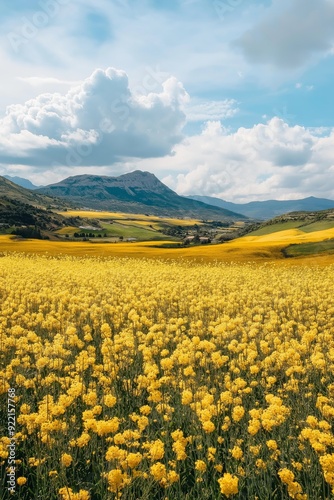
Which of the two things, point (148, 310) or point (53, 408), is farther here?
point (148, 310)

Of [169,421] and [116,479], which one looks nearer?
[116,479]

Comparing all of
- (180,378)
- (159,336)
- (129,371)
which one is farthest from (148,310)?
(180,378)

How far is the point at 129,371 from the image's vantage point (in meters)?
8.54

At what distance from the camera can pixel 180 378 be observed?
752 cm

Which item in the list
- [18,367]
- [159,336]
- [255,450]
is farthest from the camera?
[159,336]

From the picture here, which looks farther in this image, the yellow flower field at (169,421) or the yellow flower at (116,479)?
the yellow flower field at (169,421)

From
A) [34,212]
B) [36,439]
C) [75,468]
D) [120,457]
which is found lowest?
[75,468]

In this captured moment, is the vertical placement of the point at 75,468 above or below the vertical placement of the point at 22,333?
below

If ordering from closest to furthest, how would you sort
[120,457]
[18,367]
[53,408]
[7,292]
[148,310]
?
1. [120,457]
2. [53,408]
3. [18,367]
4. [148,310]
5. [7,292]

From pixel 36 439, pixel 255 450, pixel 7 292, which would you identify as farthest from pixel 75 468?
pixel 7 292

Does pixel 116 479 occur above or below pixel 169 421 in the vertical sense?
above

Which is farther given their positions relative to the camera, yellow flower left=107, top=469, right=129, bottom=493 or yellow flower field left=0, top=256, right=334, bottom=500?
yellow flower field left=0, top=256, right=334, bottom=500

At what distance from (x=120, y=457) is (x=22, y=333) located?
6.89 m

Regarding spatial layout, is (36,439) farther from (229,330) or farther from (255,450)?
(229,330)
